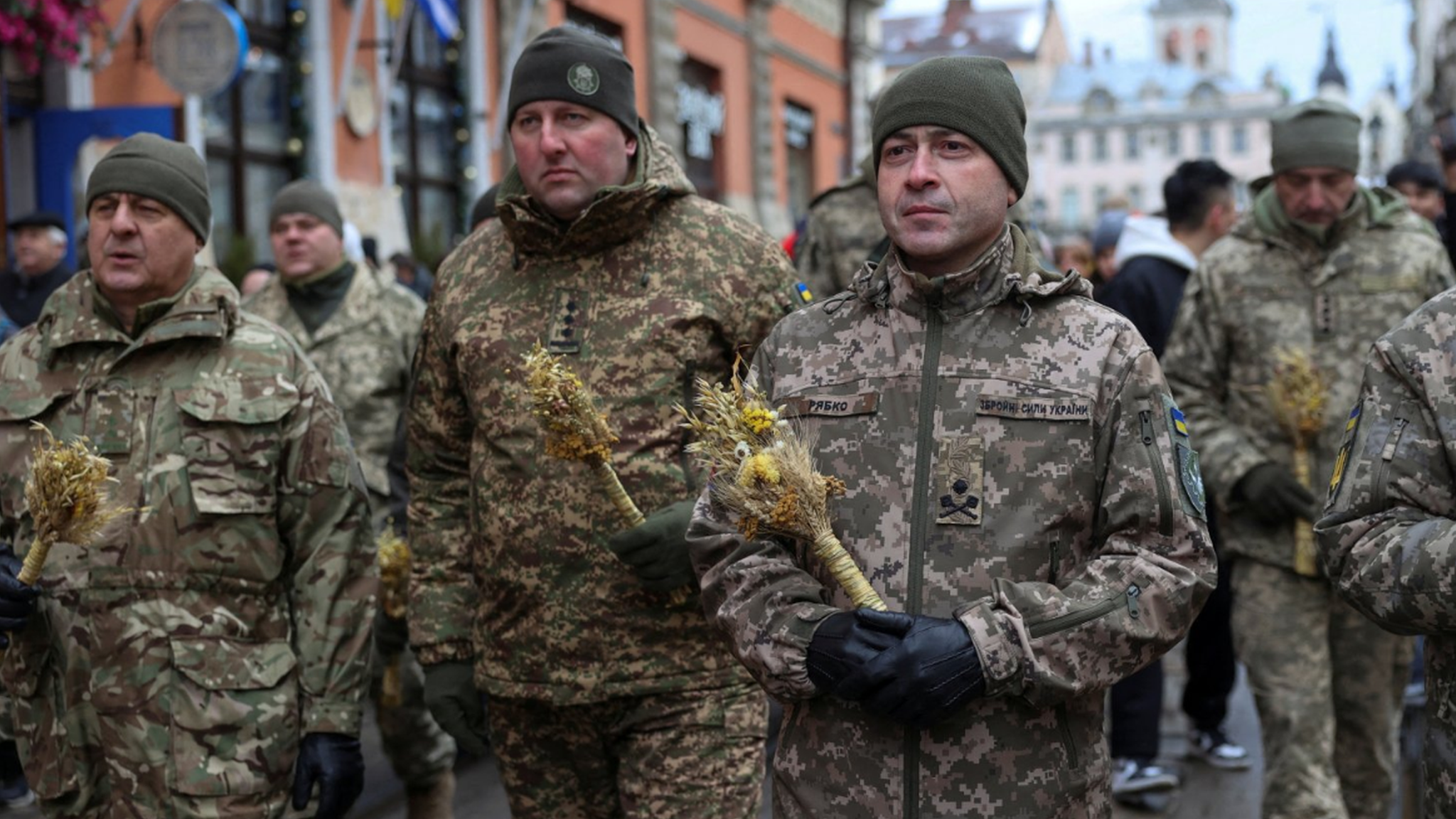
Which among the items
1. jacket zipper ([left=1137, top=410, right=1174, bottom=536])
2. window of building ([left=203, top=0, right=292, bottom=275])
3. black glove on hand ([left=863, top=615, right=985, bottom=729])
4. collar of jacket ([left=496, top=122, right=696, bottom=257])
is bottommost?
black glove on hand ([left=863, top=615, right=985, bottom=729])

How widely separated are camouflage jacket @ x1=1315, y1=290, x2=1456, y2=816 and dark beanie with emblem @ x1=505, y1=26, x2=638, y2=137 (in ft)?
6.23

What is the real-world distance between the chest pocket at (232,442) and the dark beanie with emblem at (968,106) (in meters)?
1.69

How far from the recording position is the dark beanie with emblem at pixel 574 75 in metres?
4.16

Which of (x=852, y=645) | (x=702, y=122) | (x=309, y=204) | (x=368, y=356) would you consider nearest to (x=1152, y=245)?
(x=368, y=356)

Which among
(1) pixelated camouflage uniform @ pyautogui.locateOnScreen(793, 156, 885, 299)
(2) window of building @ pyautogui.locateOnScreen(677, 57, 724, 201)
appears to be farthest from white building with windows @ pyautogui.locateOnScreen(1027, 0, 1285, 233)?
(1) pixelated camouflage uniform @ pyautogui.locateOnScreen(793, 156, 885, 299)

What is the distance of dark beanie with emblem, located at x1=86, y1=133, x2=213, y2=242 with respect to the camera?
13.6ft

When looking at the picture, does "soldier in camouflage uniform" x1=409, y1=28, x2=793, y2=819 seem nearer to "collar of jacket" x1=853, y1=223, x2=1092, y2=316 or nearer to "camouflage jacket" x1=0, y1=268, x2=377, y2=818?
"camouflage jacket" x1=0, y1=268, x2=377, y2=818

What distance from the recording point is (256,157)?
16.4 meters

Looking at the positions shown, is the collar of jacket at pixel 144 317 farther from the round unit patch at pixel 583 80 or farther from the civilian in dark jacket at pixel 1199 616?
the civilian in dark jacket at pixel 1199 616

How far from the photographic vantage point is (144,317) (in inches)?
161

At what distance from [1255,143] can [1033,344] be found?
423 feet

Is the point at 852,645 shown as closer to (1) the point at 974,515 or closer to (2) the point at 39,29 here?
(1) the point at 974,515

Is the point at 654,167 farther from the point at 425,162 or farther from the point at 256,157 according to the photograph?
the point at 425,162

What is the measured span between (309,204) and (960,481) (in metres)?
4.52
